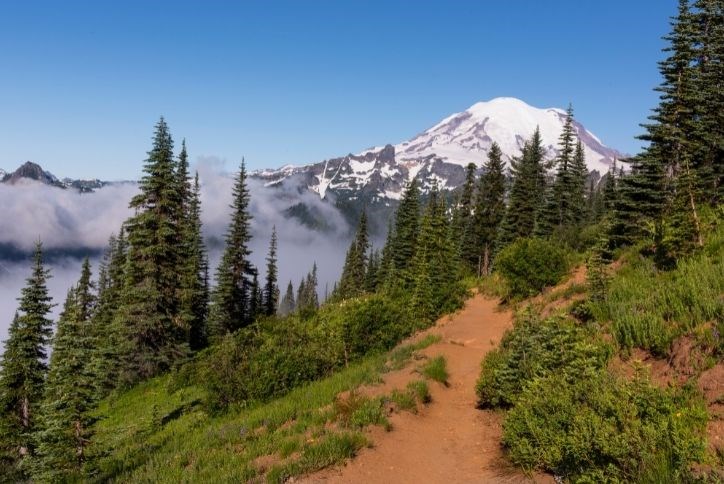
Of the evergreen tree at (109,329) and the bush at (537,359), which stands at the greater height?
the bush at (537,359)

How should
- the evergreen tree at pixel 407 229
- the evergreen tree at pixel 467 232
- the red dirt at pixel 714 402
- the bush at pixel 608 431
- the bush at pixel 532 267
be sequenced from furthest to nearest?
the evergreen tree at pixel 467 232 → the evergreen tree at pixel 407 229 → the bush at pixel 532 267 → the red dirt at pixel 714 402 → the bush at pixel 608 431

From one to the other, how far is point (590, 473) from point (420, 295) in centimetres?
1731

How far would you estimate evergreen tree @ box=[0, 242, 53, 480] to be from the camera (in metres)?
22.6

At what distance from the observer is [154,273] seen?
28.4 meters

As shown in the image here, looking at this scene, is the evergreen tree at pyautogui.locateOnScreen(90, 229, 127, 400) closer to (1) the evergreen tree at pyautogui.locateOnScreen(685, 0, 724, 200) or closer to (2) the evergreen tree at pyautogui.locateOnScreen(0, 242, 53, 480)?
(2) the evergreen tree at pyautogui.locateOnScreen(0, 242, 53, 480)

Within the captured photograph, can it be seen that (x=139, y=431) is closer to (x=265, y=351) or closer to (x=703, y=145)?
(x=265, y=351)

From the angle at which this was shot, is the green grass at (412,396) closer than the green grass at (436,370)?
Yes

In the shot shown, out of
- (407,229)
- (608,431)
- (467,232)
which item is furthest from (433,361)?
(467,232)

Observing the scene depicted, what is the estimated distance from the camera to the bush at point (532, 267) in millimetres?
22453

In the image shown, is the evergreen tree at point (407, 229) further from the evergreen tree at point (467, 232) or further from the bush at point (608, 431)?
the bush at point (608, 431)

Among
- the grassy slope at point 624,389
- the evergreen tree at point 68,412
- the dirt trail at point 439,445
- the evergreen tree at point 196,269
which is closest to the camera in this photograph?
the grassy slope at point 624,389

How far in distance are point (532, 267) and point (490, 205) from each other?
3299 centimetres

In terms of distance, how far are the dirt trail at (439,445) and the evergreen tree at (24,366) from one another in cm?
2142

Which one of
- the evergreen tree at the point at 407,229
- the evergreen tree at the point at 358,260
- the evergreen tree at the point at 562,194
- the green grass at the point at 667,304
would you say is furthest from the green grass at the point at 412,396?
the evergreen tree at the point at 358,260
